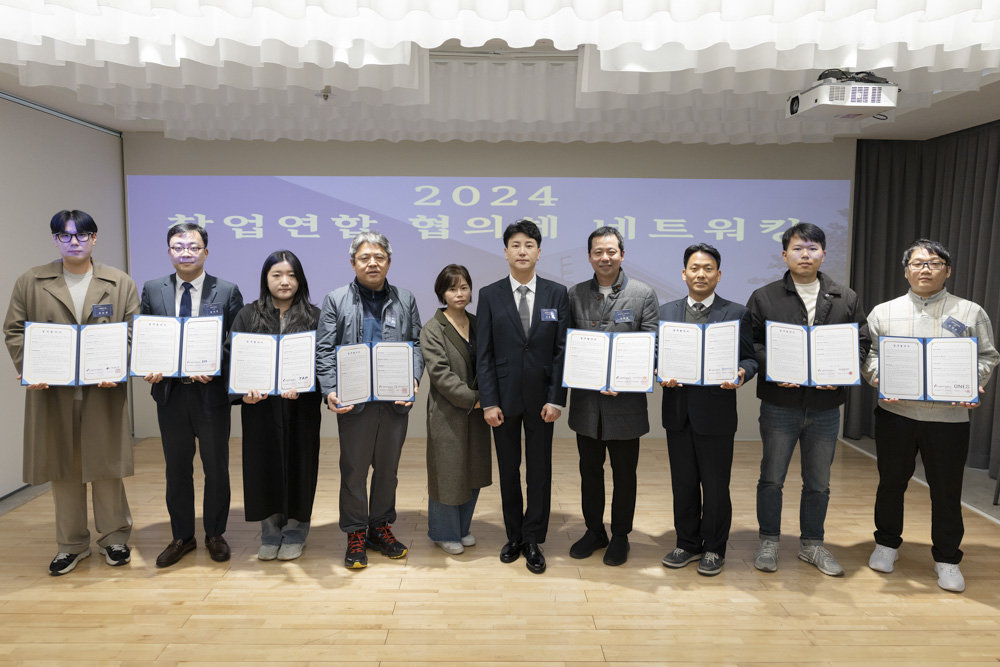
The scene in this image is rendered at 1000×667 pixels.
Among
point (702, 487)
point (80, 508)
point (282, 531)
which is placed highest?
point (702, 487)

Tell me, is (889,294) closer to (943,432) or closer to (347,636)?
(943,432)

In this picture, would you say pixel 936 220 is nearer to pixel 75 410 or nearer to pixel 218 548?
pixel 218 548

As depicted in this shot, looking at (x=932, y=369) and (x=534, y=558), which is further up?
(x=932, y=369)

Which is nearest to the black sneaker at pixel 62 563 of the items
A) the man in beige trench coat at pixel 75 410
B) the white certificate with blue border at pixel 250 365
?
the man in beige trench coat at pixel 75 410

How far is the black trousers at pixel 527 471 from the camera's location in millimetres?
3322

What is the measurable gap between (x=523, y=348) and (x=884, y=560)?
2.16 meters

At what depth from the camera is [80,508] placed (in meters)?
3.42

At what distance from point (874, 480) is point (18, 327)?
564cm

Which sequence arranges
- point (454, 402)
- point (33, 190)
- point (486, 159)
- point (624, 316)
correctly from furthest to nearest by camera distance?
point (486, 159) → point (33, 190) → point (454, 402) → point (624, 316)

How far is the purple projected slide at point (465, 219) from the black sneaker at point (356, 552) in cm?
308

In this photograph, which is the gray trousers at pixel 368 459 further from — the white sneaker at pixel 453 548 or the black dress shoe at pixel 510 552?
the black dress shoe at pixel 510 552

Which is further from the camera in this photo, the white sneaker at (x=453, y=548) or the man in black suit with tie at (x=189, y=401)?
the white sneaker at (x=453, y=548)

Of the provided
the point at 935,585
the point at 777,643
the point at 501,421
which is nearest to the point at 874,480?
the point at 935,585

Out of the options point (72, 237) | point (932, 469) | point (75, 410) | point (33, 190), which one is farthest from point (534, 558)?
point (33, 190)
